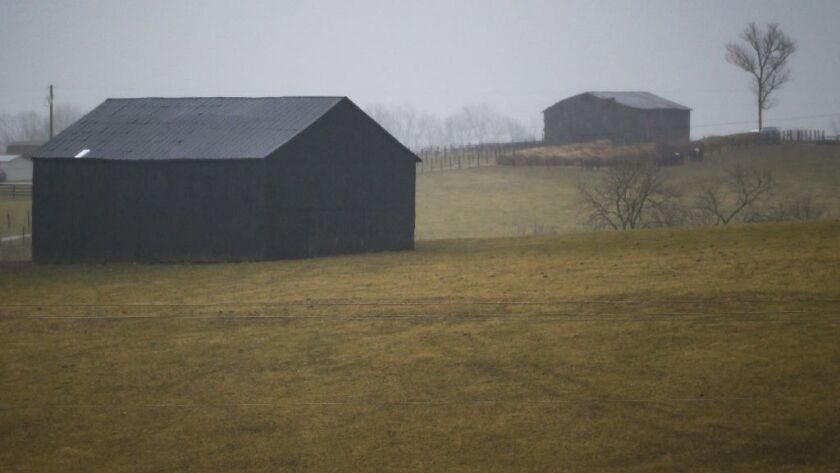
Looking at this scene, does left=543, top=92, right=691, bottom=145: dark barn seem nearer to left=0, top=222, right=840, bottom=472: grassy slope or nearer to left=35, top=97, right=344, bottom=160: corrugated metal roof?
left=35, top=97, right=344, bottom=160: corrugated metal roof

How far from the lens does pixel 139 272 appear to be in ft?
100

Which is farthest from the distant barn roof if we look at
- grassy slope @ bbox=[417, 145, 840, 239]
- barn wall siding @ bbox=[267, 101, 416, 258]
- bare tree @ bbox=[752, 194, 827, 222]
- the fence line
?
barn wall siding @ bbox=[267, 101, 416, 258]

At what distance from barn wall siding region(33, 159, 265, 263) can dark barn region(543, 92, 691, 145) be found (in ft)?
193

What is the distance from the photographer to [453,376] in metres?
16.3

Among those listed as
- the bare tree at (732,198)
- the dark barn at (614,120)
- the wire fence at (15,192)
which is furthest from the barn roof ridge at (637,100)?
the wire fence at (15,192)

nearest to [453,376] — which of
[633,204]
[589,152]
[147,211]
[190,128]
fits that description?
[147,211]

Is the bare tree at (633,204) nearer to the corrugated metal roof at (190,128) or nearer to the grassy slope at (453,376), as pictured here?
the corrugated metal roof at (190,128)

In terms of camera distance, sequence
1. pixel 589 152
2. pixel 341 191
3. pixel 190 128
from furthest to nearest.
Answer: pixel 589 152, pixel 190 128, pixel 341 191

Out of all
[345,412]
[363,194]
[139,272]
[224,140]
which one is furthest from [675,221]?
[345,412]

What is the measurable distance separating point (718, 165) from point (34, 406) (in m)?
66.2

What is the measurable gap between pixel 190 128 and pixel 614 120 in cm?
5848

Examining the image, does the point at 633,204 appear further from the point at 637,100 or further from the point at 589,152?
the point at 637,100

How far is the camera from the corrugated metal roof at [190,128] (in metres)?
33.8

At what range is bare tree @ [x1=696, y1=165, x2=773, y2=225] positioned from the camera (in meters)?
50.9
